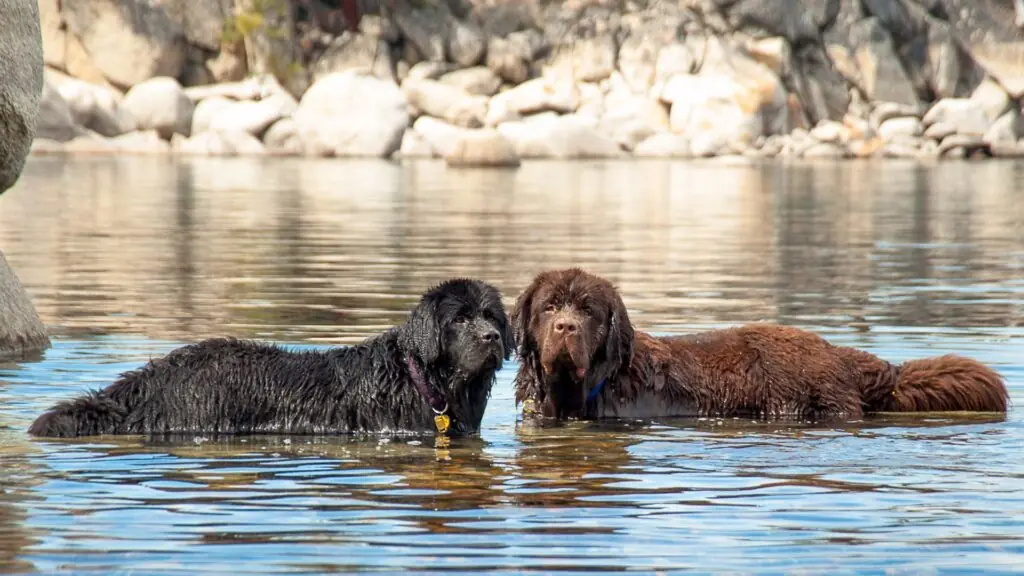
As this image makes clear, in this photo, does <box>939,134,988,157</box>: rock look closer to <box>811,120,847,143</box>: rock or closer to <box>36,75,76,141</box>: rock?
<box>811,120,847,143</box>: rock

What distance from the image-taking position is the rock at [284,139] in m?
67.9

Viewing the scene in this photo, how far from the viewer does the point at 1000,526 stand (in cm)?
709

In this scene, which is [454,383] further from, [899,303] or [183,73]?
[183,73]

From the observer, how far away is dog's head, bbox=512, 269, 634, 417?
9938 mm

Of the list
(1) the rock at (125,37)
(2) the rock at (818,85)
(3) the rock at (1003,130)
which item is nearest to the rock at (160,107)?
(1) the rock at (125,37)

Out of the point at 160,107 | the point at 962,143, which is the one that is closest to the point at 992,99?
the point at 962,143

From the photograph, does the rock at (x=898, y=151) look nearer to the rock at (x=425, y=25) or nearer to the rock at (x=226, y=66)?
the rock at (x=425, y=25)

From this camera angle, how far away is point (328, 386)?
9344mm

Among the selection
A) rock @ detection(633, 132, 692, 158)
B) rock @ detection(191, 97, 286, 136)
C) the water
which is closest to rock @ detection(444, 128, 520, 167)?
rock @ detection(191, 97, 286, 136)

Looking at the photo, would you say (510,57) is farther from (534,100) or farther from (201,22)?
(201,22)

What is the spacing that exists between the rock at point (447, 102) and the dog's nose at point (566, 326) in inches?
2572

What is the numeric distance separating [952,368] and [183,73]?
70478mm

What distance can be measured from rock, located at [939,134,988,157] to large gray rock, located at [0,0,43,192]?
235 feet

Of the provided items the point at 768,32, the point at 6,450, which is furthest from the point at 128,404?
the point at 768,32
